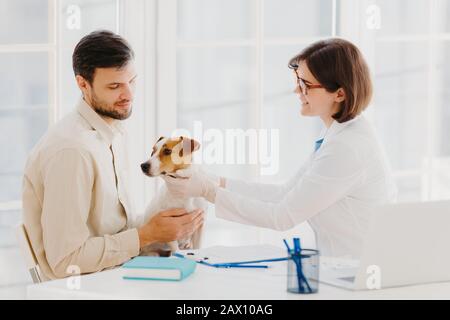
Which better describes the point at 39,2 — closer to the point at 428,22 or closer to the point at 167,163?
the point at 167,163

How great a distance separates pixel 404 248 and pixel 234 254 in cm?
57

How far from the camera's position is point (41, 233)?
229 centimetres

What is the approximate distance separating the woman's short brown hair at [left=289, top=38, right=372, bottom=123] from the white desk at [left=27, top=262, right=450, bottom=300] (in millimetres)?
740

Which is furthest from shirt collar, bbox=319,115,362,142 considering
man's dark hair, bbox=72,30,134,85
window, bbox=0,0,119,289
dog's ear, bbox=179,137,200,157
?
window, bbox=0,0,119,289

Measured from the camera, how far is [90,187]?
7.38ft

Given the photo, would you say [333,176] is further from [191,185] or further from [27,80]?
[27,80]

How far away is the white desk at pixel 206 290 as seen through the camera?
1729mm

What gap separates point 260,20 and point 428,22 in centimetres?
73

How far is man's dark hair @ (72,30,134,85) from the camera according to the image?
237 cm

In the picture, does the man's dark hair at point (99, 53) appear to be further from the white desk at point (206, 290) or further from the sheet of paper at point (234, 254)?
the white desk at point (206, 290)

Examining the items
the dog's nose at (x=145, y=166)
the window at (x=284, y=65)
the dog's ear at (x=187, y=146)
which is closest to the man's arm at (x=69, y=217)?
the dog's nose at (x=145, y=166)

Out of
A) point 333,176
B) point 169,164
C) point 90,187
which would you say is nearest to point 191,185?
point 169,164

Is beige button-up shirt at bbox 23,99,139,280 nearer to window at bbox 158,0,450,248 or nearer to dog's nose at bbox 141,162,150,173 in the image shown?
dog's nose at bbox 141,162,150,173

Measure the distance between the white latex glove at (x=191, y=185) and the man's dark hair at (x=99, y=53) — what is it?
407 millimetres
